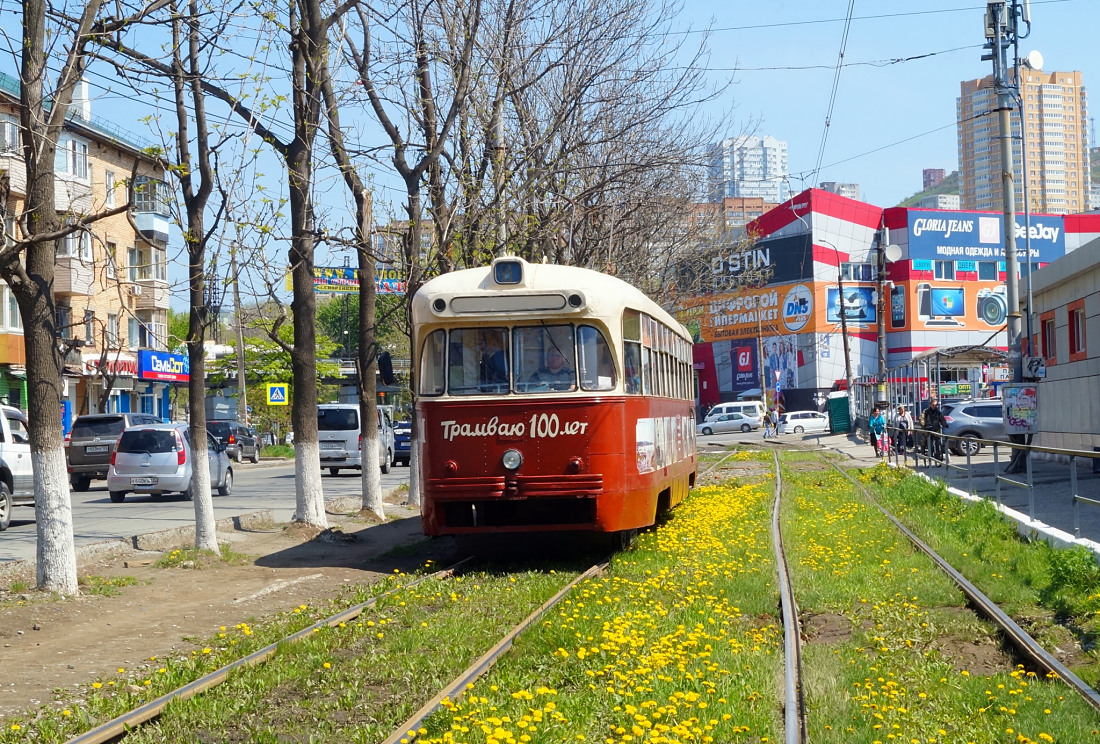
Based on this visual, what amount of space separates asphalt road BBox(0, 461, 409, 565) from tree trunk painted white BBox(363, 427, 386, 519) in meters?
1.49

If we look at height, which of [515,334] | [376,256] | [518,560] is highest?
[376,256]

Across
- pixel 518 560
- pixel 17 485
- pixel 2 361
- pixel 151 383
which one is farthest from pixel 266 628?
pixel 151 383

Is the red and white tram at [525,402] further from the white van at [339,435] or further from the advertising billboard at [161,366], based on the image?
the advertising billboard at [161,366]

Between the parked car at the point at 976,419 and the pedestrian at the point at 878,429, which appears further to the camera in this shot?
the pedestrian at the point at 878,429

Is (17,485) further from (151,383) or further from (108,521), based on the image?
(151,383)

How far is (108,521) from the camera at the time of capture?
19.5 metres

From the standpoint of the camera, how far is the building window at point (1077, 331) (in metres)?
25.8

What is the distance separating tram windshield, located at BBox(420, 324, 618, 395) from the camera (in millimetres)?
12391

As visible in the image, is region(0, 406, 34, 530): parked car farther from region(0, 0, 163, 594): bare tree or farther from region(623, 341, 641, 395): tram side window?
region(623, 341, 641, 395): tram side window

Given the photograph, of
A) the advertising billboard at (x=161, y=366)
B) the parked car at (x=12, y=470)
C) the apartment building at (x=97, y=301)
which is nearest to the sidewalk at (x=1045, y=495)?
the parked car at (x=12, y=470)

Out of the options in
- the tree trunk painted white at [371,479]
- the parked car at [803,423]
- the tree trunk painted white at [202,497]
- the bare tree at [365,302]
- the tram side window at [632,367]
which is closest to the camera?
the tram side window at [632,367]

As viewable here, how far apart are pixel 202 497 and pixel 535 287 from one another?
497 centimetres

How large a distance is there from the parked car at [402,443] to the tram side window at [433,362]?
92.7 feet

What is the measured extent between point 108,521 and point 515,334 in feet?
33.1
